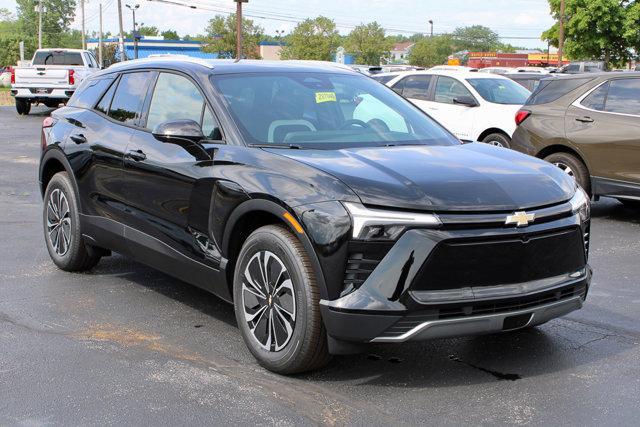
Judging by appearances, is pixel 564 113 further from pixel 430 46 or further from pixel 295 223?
pixel 430 46

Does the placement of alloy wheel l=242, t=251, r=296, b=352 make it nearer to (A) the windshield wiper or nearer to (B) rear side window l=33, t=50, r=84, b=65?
(A) the windshield wiper

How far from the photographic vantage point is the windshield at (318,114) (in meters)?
5.14

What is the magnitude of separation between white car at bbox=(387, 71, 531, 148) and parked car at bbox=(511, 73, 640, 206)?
2991 mm

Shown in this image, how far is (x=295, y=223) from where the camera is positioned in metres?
4.31

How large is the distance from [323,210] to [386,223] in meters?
0.32

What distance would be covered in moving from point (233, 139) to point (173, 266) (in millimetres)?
975

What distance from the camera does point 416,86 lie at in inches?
602

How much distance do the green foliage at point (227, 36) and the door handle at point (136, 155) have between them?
7309cm

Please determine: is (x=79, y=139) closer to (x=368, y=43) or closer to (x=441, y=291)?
(x=441, y=291)

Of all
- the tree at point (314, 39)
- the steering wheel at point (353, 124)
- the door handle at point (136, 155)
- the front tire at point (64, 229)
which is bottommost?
the front tire at point (64, 229)

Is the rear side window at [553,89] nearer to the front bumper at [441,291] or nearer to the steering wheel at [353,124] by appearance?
the steering wheel at [353,124]

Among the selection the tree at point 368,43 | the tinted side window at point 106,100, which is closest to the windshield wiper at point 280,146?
the tinted side window at point 106,100

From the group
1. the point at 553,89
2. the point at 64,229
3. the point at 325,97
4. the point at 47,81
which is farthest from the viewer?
the point at 47,81

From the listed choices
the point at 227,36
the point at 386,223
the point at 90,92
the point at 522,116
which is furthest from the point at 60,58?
the point at 227,36
